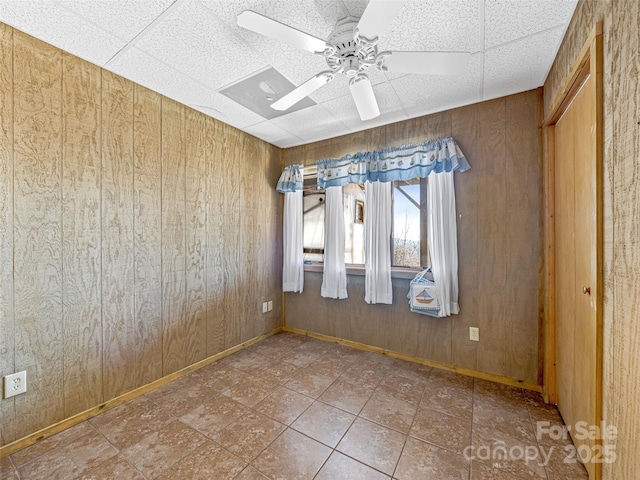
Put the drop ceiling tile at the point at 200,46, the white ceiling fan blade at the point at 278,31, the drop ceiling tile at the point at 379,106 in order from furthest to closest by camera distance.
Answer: the drop ceiling tile at the point at 379,106, the drop ceiling tile at the point at 200,46, the white ceiling fan blade at the point at 278,31

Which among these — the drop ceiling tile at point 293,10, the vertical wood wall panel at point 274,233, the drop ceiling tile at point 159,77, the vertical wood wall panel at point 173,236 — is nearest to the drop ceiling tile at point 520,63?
the drop ceiling tile at point 293,10

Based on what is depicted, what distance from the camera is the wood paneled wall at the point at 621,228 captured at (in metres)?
0.85

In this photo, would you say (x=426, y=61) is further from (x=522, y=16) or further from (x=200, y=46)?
(x=200, y=46)

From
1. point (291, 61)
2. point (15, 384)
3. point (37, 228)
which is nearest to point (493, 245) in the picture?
point (291, 61)

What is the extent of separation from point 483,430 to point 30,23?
3482mm

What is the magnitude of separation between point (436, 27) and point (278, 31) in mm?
898

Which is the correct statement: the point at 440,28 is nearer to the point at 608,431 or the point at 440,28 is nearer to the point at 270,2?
the point at 270,2

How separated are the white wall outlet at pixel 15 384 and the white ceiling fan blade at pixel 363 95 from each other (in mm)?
2516

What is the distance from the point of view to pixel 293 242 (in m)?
3.21

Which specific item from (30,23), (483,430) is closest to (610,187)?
(483,430)

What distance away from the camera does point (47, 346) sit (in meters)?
1.57

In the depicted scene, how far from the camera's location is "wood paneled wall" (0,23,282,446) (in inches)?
58.1

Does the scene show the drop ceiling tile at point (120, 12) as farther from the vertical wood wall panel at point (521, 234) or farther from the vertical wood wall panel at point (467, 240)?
the vertical wood wall panel at point (521, 234)

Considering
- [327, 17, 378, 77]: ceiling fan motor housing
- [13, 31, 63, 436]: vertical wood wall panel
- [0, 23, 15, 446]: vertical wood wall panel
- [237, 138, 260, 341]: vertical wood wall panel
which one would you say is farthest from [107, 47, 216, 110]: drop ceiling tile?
[327, 17, 378, 77]: ceiling fan motor housing
